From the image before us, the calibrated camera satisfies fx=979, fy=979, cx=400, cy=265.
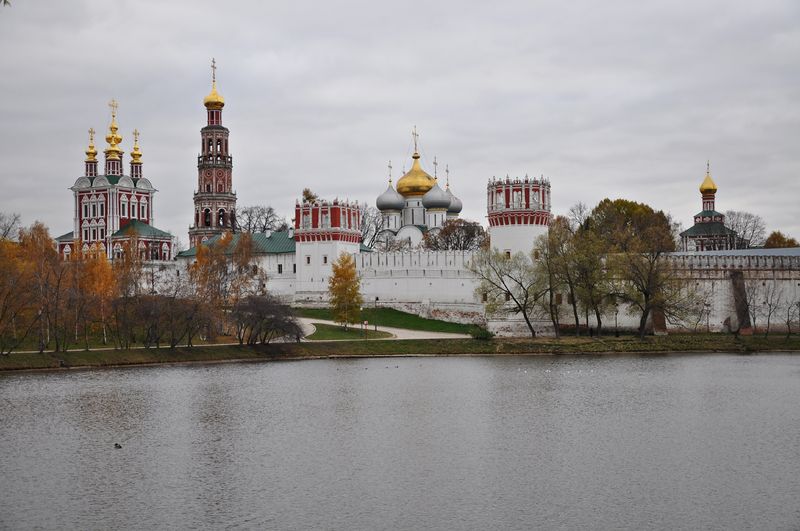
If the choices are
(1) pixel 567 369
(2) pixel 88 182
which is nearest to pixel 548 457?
(1) pixel 567 369

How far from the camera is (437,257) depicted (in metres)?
51.5

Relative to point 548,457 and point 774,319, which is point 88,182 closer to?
point 774,319

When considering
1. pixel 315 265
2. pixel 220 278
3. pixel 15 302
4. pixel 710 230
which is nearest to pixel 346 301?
pixel 220 278

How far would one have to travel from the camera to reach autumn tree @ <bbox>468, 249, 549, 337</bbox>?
4425 centimetres

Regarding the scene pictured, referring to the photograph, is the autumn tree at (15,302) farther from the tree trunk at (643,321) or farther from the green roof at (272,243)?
the tree trunk at (643,321)

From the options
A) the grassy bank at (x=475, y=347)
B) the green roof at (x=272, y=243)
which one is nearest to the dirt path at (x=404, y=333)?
the grassy bank at (x=475, y=347)

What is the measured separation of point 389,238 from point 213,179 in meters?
13.0

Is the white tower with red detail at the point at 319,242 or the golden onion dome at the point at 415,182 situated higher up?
the golden onion dome at the point at 415,182

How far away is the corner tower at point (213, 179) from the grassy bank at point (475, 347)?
27.4m

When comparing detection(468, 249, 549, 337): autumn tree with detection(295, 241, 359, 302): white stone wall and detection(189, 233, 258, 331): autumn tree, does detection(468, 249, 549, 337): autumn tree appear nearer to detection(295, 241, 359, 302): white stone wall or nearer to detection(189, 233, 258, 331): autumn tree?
detection(295, 241, 359, 302): white stone wall

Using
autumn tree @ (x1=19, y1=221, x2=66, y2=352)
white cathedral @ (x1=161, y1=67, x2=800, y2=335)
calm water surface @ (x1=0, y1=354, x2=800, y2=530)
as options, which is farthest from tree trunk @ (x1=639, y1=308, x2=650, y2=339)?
autumn tree @ (x1=19, y1=221, x2=66, y2=352)

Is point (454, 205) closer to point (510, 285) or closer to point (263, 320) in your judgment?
point (510, 285)

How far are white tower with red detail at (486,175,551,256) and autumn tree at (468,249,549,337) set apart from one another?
1.55 metres

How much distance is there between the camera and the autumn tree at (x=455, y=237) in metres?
67.3
